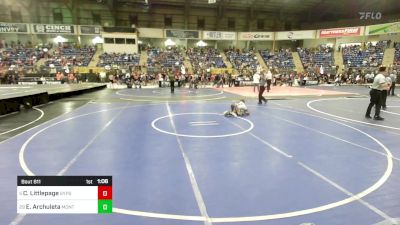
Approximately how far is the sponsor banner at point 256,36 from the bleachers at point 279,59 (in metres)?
2.71

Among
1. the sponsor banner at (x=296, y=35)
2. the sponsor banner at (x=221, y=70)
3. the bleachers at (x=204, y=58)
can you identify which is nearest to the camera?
the sponsor banner at (x=221, y=70)

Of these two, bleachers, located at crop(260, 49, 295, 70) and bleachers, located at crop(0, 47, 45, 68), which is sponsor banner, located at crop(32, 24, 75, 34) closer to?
bleachers, located at crop(0, 47, 45, 68)

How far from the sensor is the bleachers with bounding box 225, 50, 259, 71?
44000 mm

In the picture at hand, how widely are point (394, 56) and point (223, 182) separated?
42.9 m

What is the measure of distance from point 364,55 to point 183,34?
2722cm

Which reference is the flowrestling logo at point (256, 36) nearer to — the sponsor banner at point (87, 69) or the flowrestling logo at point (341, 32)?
the flowrestling logo at point (341, 32)

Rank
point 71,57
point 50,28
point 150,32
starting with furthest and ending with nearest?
point 150,32 → point 50,28 → point 71,57

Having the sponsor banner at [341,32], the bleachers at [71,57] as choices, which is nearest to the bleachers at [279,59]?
the sponsor banner at [341,32]

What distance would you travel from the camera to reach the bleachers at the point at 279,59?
1757 inches

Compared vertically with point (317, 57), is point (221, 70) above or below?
below

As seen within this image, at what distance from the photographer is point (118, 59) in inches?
1614

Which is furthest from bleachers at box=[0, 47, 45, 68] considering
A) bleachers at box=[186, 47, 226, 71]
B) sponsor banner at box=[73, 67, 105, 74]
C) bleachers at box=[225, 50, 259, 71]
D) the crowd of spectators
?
bleachers at box=[225, 50, 259, 71]
